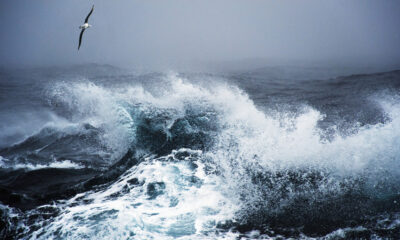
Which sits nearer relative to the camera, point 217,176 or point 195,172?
point 217,176

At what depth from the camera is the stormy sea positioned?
532cm

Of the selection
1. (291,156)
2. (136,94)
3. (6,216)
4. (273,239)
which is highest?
(136,94)

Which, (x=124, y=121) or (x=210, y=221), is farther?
(x=124, y=121)

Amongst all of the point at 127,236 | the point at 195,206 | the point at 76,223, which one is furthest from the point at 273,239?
the point at 76,223

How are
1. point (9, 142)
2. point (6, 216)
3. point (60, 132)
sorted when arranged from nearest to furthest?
point (6, 216) → point (9, 142) → point (60, 132)

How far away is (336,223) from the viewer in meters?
5.12

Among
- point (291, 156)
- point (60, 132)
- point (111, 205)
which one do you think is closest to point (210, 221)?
point (111, 205)

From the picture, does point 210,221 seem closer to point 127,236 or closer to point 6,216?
point 127,236

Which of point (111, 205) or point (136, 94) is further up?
point (136, 94)

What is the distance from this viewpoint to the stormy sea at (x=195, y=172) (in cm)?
532

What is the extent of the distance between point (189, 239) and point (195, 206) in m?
1.16

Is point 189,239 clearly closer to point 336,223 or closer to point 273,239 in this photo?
point 273,239

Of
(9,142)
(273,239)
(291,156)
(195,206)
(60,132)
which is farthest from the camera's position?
(60,132)

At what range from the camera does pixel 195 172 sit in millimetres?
7789
